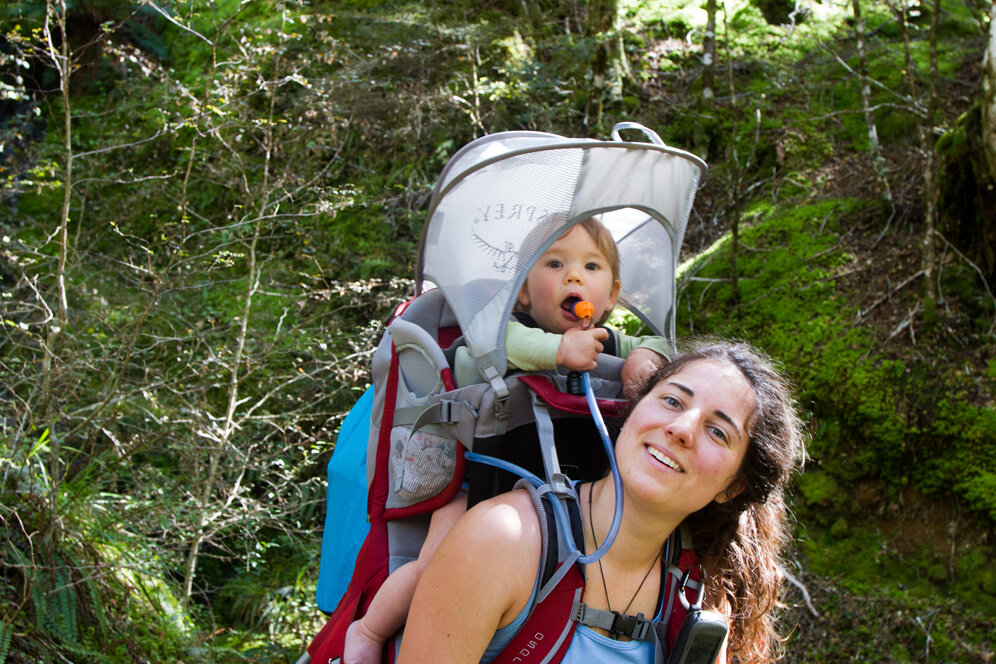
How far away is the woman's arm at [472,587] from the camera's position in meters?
1.53

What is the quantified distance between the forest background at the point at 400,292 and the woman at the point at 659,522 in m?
1.82

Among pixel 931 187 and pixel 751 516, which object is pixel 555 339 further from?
pixel 931 187

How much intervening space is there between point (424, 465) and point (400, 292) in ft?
12.1

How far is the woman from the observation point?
1.55m

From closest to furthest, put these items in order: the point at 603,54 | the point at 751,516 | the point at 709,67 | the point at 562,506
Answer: the point at 562,506, the point at 751,516, the point at 709,67, the point at 603,54

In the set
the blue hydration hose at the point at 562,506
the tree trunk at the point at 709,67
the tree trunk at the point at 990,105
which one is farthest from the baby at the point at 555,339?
the tree trunk at the point at 709,67

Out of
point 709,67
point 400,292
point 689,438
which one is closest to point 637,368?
point 689,438

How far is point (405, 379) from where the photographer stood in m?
1.97

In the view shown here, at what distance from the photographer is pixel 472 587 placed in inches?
60.5

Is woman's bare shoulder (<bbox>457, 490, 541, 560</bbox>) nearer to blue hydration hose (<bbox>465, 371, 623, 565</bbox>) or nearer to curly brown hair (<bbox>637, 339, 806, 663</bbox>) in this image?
blue hydration hose (<bbox>465, 371, 623, 565</bbox>)

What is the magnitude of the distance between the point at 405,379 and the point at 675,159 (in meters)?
0.95

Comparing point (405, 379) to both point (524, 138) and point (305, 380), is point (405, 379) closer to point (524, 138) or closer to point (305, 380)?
point (524, 138)

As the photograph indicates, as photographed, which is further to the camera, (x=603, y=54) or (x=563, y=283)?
(x=603, y=54)

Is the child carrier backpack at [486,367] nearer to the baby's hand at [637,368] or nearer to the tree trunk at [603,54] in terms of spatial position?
the baby's hand at [637,368]
